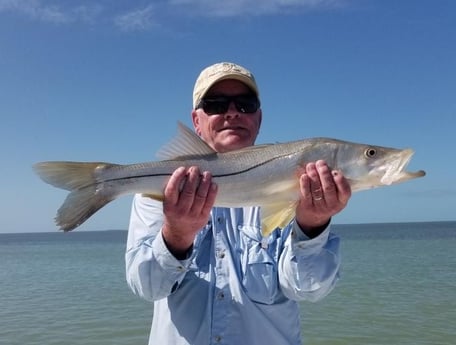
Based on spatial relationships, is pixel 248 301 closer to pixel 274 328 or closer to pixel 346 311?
pixel 274 328

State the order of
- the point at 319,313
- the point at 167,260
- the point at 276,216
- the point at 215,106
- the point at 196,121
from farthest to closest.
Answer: the point at 319,313 < the point at 196,121 < the point at 215,106 < the point at 276,216 < the point at 167,260

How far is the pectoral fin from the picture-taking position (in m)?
3.88

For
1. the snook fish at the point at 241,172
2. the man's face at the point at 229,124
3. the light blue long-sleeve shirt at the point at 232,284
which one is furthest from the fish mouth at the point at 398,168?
the man's face at the point at 229,124

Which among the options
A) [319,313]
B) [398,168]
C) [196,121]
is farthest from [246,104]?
[319,313]

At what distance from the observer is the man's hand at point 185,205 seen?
376cm

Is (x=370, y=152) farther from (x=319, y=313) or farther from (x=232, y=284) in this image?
(x=319, y=313)

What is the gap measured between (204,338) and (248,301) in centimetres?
43

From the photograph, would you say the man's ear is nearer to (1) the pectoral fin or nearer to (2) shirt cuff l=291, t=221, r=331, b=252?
(1) the pectoral fin

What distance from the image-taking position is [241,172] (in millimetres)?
3963

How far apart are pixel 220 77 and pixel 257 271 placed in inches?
78.1

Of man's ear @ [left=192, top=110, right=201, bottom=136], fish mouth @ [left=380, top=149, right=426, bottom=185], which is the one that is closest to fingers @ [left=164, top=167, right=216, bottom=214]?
man's ear @ [left=192, top=110, right=201, bottom=136]

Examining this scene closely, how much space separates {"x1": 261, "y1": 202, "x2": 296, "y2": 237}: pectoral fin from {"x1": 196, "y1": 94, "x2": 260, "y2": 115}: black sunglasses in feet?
3.90

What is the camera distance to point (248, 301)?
3697 millimetres

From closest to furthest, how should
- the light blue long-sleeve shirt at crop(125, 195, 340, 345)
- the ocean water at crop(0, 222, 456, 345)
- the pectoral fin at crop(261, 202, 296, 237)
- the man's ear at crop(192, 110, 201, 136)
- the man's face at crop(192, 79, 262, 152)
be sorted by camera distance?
1. the light blue long-sleeve shirt at crop(125, 195, 340, 345)
2. the pectoral fin at crop(261, 202, 296, 237)
3. the man's face at crop(192, 79, 262, 152)
4. the man's ear at crop(192, 110, 201, 136)
5. the ocean water at crop(0, 222, 456, 345)
